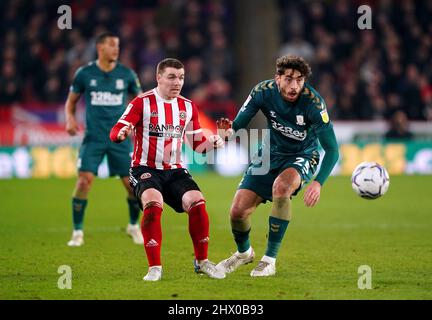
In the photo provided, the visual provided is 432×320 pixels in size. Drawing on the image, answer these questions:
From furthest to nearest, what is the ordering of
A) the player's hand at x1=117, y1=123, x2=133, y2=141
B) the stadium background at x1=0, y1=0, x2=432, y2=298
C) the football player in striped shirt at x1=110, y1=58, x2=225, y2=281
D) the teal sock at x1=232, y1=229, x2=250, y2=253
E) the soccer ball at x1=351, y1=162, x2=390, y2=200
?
the stadium background at x1=0, y1=0, x2=432, y2=298 → the soccer ball at x1=351, y1=162, x2=390, y2=200 → the teal sock at x1=232, y1=229, x2=250, y2=253 → the football player in striped shirt at x1=110, y1=58, x2=225, y2=281 → the player's hand at x1=117, y1=123, x2=133, y2=141

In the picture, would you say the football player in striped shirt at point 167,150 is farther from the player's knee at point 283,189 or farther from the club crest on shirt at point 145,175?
the player's knee at point 283,189

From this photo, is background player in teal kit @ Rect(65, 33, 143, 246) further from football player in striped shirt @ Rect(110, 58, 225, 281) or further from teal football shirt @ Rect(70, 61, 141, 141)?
football player in striped shirt @ Rect(110, 58, 225, 281)

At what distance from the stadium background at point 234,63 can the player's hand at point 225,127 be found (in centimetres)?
961

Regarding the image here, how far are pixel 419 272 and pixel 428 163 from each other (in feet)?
36.4

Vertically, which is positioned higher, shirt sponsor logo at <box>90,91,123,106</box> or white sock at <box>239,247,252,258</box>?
shirt sponsor logo at <box>90,91,123,106</box>

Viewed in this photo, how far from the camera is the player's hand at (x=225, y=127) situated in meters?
7.36

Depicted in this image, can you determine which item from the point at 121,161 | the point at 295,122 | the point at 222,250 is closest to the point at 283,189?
the point at 295,122

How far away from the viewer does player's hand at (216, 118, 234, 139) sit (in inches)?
290

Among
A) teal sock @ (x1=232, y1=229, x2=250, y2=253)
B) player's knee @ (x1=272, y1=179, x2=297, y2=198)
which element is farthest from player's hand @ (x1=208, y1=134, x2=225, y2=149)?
teal sock @ (x1=232, y1=229, x2=250, y2=253)

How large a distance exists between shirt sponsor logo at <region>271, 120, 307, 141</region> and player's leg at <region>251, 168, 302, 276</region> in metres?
0.32
